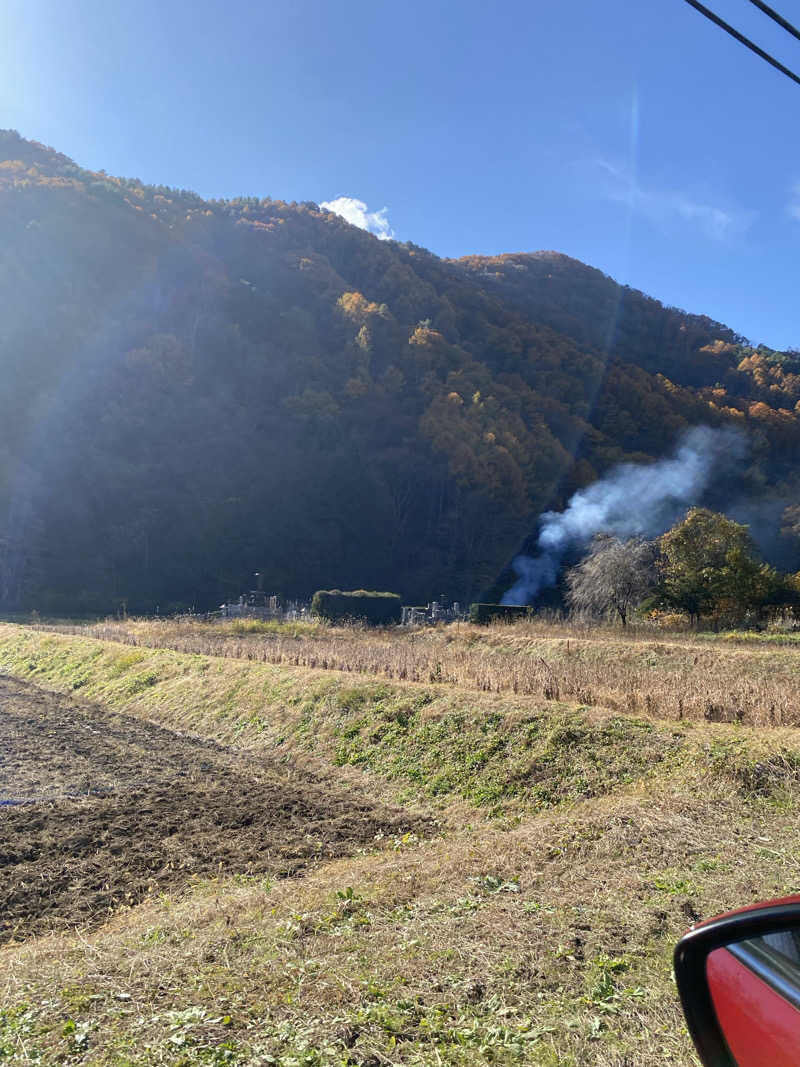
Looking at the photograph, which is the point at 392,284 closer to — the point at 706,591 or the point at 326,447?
the point at 326,447

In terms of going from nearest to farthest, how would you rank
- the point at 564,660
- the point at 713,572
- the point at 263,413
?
the point at 564,660, the point at 713,572, the point at 263,413

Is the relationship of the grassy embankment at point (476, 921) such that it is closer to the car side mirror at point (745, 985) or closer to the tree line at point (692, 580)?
the car side mirror at point (745, 985)

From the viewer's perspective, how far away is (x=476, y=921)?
459cm

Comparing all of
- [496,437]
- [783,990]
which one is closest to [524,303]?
[496,437]

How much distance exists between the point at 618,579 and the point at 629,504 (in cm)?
3137

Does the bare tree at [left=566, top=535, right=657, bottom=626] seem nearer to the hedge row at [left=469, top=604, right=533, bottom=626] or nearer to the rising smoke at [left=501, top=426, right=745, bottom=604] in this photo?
the hedge row at [left=469, top=604, right=533, bottom=626]

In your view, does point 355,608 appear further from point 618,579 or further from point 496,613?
point 618,579

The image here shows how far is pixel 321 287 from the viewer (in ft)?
286

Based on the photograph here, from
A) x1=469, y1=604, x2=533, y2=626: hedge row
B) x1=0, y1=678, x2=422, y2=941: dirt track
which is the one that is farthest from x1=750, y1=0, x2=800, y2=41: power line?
x1=469, y1=604, x2=533, y2=626: hedge row

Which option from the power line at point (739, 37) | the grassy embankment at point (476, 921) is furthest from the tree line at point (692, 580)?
the power line at point (739, 37)

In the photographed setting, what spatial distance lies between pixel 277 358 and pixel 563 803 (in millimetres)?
71650

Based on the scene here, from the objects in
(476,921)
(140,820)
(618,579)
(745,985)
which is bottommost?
(140,820)

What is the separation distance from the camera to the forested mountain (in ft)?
193

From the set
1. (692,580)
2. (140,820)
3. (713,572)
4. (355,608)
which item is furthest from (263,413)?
(140,820)
